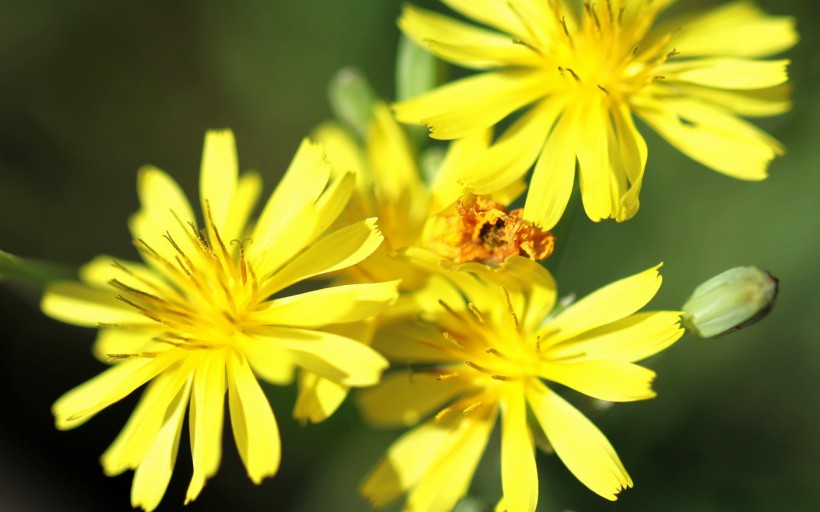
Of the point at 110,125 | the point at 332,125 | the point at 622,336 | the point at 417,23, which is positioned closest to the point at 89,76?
the point at 110,125

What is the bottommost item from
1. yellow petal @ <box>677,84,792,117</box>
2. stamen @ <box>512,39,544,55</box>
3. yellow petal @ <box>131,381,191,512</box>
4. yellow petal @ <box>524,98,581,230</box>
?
yellow petal @ <box>131,381,191,512</box>

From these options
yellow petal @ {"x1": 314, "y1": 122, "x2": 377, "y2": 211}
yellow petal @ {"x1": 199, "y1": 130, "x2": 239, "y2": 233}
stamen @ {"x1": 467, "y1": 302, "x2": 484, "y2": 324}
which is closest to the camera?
stamen @ {"x1": 467, "y1": 302, "x2": 484, "y2": 324}

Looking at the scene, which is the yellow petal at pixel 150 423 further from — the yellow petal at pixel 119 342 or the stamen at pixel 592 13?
the stamen at pixel 592 13

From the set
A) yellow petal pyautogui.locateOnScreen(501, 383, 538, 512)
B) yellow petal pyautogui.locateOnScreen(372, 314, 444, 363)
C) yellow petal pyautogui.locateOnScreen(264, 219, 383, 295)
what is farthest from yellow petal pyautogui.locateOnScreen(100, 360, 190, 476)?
yellow petal pyautogui.locateOnScreen(501, 383, 538, 512)

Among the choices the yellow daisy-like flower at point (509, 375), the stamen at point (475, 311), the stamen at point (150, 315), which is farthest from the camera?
the stamen at point (475, 311)

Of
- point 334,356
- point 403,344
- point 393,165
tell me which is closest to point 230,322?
point 334,356

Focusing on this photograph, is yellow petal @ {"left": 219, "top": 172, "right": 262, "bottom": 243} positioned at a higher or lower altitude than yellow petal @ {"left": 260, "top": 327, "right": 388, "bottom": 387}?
higher

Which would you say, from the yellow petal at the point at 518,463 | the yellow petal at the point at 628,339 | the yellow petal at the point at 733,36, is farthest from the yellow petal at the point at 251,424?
the yellow petal at the point at 733,36

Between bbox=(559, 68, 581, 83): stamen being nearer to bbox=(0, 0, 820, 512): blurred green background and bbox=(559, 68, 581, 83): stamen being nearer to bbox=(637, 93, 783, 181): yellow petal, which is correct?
bbox=(637, 93, 783, 181): yellow petal
